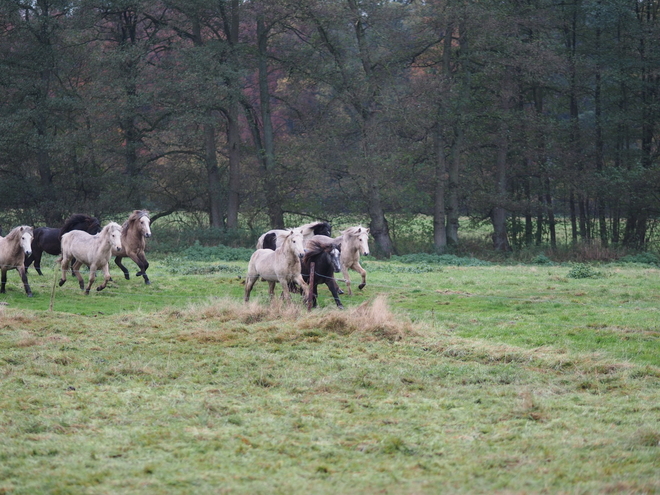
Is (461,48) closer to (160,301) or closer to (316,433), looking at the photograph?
(160,301)

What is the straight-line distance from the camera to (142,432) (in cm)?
684

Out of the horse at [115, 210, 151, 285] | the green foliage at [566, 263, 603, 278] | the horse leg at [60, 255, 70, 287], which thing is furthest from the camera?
the green foliage at [566, 263, 603, 278]

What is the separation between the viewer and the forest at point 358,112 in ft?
94.7

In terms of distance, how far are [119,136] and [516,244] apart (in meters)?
17.1

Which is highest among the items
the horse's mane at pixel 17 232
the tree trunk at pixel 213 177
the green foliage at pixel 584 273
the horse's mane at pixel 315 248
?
the tree trunk at pixel 213 177

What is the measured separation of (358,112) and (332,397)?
75.7ft

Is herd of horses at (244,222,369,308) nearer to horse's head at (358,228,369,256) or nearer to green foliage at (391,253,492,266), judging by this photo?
horse's head at (358,228,369,256)

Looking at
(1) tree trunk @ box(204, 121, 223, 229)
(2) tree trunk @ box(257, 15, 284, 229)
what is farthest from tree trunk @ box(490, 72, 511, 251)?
(1) tree trunk @ box(204, 121, 223, 229)

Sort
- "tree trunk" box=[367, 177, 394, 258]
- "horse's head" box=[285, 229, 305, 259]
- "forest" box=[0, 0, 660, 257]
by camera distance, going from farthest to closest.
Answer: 1. "tree trunk" box=[367, 177, 394, 258]
2. "forest" box=[0, 0, 660, 257]
3. "horse's head" box=[285, 229, 305, 259]

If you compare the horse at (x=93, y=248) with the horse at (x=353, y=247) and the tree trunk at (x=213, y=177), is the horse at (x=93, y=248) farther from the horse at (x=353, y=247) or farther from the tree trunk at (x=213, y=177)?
the tree trunk at (x=213, y=177)

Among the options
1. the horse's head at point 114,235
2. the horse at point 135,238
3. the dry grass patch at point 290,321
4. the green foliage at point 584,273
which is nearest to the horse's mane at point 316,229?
the dry grass patch at point 290,321

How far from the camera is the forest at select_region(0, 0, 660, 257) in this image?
28875 millimetres

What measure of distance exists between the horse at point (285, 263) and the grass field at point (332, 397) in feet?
2.19

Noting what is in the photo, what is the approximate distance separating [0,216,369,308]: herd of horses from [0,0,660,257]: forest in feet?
35.5
